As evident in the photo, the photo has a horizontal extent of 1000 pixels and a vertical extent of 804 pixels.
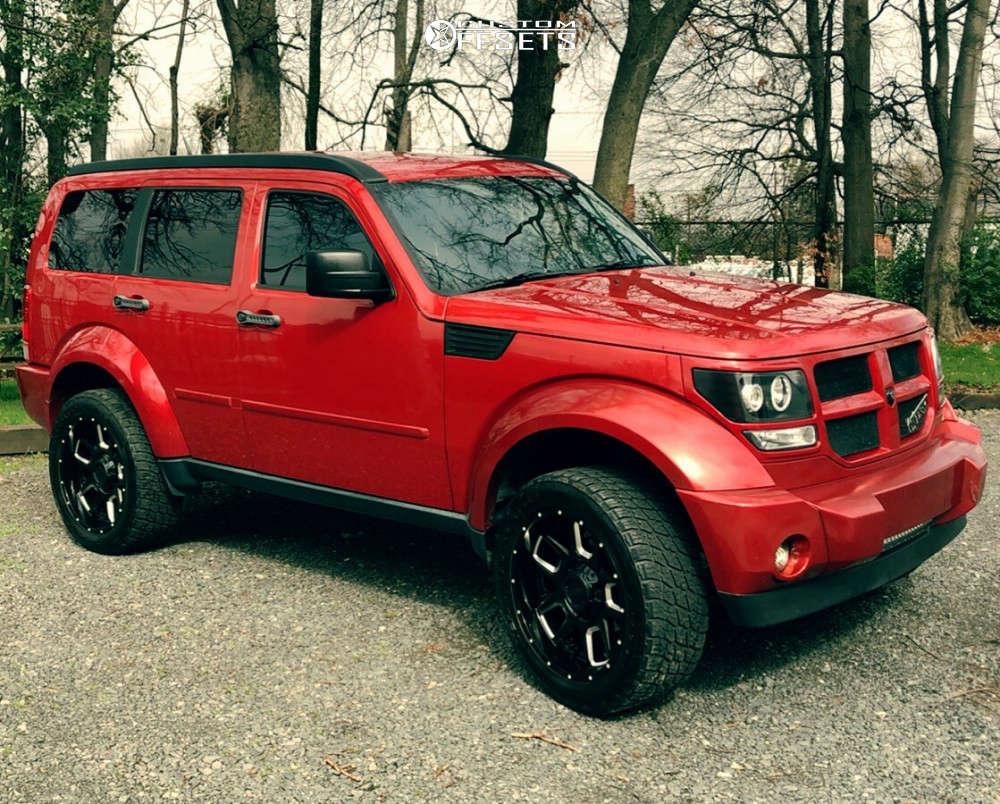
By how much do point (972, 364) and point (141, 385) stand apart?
29.8 ft

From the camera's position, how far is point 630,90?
12750 mm

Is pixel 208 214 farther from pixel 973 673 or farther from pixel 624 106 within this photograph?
pixel 624 106

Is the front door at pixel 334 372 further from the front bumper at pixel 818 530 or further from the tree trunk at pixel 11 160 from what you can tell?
the tree trunk at pixel 11 160

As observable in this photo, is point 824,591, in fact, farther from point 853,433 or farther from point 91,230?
point 91,230

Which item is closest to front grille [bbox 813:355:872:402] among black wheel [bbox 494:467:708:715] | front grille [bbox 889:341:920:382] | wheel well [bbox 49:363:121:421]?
front grille [bbox 889:341:920:382]

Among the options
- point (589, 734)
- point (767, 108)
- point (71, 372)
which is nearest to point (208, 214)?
point (71, 372)

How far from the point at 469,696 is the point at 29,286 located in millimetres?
3851

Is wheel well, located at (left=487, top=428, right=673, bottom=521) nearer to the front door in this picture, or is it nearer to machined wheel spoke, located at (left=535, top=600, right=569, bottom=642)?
the front door

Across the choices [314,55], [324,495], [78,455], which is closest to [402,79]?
[314,55]

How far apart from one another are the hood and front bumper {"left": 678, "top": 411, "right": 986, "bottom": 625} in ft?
1.51

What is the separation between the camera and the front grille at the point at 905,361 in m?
4.64

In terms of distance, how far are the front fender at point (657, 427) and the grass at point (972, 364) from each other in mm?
7358

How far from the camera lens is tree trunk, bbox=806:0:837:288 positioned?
1817 centimetres

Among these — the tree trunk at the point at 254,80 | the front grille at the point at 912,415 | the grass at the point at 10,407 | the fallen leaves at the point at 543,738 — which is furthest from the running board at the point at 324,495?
the tree trunk at the point at 254,80
